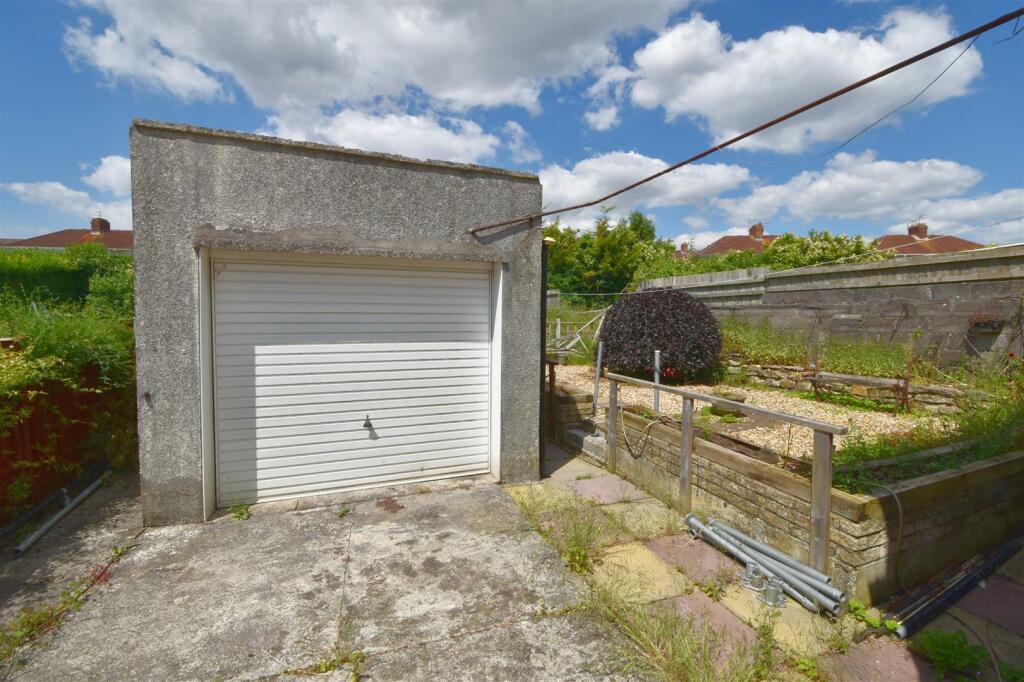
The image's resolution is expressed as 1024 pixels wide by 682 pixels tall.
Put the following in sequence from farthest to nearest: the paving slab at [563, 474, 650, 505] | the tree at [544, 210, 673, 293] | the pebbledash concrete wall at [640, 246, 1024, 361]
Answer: the tree at [544, 210, 673, 293] → the pebbledash concrete wall at [640, 246, 1024, 361] → the paving slab at [563, 474, 650, 505]

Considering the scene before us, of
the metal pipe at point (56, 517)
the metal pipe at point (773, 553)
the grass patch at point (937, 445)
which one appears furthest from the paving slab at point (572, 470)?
the metal pipe at point (56, 517)

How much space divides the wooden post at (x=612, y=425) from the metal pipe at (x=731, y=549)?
4.28 ft

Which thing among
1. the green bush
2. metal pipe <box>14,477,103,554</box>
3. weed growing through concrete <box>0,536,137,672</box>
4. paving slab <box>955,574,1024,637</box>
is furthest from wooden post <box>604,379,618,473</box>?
metal pipe <box>14,477,103,554</box>

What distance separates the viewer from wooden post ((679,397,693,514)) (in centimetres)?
409

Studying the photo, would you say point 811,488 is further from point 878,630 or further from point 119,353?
point 119,353

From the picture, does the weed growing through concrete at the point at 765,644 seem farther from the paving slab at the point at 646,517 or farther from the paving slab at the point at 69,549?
the paving slab at the point at 69,549

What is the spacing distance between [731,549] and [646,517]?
32.7 inches

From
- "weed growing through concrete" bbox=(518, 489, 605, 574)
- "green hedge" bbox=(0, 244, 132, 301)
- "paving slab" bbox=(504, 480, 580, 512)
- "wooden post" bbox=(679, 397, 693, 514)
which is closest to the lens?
"weed growing through concrete" bbox=(518, 489, 605, 574)

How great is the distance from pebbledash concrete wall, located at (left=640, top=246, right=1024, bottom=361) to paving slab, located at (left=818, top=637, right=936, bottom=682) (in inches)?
211

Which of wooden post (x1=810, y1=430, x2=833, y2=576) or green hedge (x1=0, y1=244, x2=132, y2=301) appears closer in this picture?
wooden post (x1=810, y1=430, x2=833, y2=576)

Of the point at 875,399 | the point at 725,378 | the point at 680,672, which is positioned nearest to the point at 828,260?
the point at 725,378

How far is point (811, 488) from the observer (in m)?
3.07

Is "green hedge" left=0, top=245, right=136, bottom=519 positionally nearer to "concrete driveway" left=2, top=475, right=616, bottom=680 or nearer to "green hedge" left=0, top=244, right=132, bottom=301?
"concrete driveway" left=2, top=475, right=616, bottom=680

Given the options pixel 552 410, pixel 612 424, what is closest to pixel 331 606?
pixel 612 424
